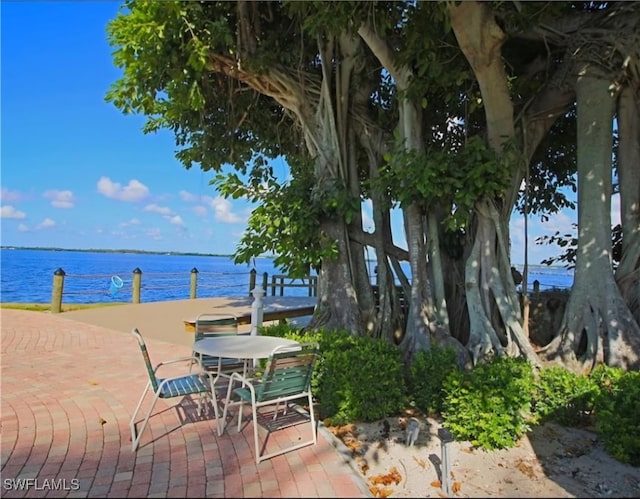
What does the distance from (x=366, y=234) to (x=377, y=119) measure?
5.50ft

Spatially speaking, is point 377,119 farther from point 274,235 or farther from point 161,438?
point 161,438

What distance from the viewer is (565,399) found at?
10.8 feet

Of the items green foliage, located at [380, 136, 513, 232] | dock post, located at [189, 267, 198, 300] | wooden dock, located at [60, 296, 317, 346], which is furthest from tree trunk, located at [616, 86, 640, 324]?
dock post, located at [189, 267, 198, 300]

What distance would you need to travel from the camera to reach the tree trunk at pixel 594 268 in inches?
152

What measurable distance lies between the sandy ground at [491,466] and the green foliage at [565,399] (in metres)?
0.12

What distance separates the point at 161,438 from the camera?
2.81m

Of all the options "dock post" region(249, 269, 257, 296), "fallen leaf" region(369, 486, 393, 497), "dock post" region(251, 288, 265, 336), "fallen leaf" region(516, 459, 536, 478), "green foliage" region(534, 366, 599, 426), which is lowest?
"fallen leaf" region(516, 459, 536, 478)

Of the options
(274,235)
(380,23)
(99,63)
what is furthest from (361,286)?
(99,63)

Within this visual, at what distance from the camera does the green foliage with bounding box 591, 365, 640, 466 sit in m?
2.67

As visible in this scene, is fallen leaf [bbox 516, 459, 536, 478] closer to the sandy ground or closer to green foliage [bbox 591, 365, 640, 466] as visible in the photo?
the sandy ground

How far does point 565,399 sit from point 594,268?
1.55 meters

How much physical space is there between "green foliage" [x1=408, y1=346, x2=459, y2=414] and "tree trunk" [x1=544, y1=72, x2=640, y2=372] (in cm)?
143

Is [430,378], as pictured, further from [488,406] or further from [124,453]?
[124,453]

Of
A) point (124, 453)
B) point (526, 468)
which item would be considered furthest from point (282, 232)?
point (526, 468)
